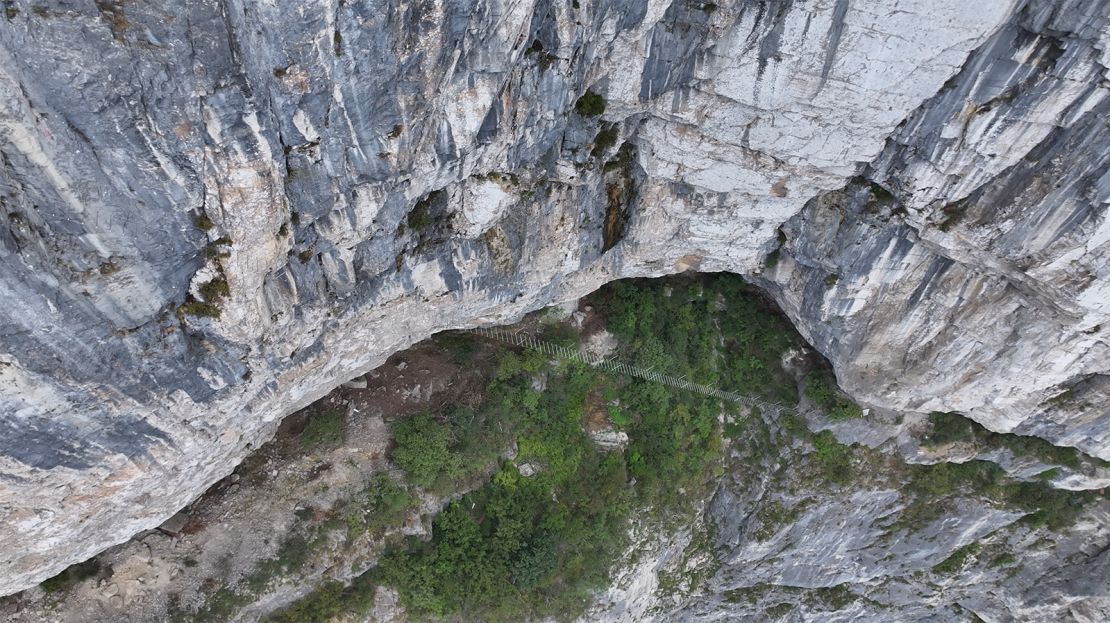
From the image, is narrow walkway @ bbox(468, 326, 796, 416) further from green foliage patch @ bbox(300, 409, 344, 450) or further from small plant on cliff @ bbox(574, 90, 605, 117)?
small plant on cliff @ bbox(574, 90, 605, 117)

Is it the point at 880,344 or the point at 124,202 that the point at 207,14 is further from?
the point at 880,344

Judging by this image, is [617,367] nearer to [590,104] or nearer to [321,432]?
[321,432]

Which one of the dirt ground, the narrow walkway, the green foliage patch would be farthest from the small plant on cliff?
the green foliage patch

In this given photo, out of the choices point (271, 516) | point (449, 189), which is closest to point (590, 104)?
point (449, 189)

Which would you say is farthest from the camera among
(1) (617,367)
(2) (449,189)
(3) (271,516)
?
(1) (617,367)

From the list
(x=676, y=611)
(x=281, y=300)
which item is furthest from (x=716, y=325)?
(x=281, y=300)

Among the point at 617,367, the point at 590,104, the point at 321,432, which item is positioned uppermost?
the point at 590,104

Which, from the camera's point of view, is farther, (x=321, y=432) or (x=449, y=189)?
(x=321, y=432)
